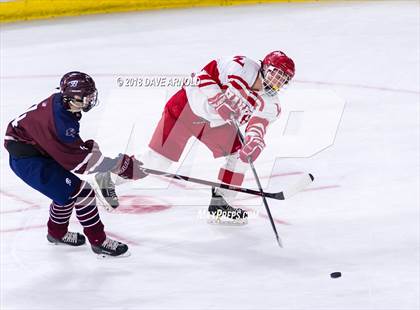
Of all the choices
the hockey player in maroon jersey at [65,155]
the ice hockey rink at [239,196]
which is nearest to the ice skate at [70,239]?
the ice hockey rink at [239,196]

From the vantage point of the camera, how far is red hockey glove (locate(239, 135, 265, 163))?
443 cm

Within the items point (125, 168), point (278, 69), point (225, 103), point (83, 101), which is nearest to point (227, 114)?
point (225, 103)

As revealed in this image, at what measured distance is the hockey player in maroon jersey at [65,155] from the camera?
13.0 ft

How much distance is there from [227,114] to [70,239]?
0.93 metres

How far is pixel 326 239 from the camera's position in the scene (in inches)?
173

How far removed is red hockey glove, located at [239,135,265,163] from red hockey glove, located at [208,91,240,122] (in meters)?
0.17

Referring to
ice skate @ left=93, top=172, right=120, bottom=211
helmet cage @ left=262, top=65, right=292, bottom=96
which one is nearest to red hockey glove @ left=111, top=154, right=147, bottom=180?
ice skate @ left=93, top=172, right=120, bottom=211

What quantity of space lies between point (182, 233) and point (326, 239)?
664 mm

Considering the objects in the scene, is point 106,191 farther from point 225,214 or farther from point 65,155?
point 225,214

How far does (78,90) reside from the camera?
12.9 ft

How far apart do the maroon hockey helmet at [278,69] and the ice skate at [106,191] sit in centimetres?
85

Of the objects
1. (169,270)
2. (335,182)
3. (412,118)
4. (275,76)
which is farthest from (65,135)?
(412,118)

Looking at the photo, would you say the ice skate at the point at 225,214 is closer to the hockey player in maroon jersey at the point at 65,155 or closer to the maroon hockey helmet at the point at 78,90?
the hockey player in maroon jersey at the point at 65,155

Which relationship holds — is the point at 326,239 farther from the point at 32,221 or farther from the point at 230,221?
the point at 32,221
